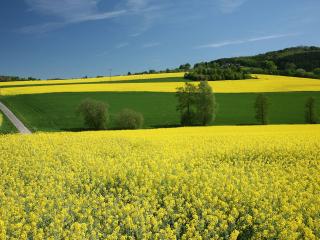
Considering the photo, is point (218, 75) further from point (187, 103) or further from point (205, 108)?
point (205, 108)

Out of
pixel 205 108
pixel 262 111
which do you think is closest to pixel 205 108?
pixel 205 108

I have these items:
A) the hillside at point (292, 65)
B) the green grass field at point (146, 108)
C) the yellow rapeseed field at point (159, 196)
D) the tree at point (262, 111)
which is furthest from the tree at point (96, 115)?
the hillside at point (292, 65)

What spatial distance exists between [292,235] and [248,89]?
77883mm

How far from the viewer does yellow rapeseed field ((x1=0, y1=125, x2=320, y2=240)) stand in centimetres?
854

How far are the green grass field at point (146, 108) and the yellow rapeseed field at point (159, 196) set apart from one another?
33.4 meters

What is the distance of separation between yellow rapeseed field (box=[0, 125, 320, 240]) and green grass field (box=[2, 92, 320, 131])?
33377mm

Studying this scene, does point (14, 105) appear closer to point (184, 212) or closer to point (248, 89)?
point (248, 89)

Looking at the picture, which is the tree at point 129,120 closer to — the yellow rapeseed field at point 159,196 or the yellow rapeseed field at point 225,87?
the yellow rapeseed field at point 159,196

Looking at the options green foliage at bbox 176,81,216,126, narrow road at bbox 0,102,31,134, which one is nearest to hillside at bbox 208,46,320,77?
green foliage at bbox 176,81,216,126

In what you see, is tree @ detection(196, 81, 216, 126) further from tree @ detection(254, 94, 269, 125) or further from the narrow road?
the narrow road

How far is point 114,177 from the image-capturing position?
1319 centimetres

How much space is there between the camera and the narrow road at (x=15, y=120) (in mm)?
44987

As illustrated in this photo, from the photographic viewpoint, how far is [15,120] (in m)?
53.9

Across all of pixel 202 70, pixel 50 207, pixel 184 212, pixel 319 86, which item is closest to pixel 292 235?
pixel 184 212
